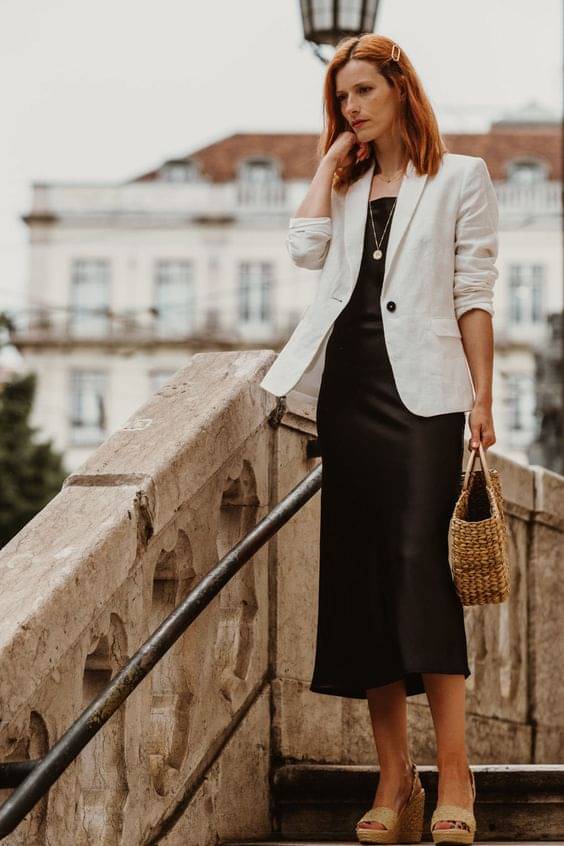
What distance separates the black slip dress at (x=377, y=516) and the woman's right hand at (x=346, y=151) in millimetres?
147

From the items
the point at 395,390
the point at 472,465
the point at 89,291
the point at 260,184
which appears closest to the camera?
the point at 472,465

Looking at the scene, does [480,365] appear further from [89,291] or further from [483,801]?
[89,291]

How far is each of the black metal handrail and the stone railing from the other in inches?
4.3

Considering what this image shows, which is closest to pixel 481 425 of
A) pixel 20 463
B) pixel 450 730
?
pixel 450 730

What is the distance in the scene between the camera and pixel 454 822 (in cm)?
412

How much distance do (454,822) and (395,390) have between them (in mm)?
1107

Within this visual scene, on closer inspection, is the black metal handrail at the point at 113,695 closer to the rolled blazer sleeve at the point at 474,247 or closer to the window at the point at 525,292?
the rolled blazer sleeve at the point at 474,247

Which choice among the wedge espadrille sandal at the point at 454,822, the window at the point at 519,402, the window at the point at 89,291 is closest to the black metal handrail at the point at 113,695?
the wedge espadrille sandal at the point at 454,822

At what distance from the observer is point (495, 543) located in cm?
407

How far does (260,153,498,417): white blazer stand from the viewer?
4281mm

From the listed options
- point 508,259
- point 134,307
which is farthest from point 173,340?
point 508,259

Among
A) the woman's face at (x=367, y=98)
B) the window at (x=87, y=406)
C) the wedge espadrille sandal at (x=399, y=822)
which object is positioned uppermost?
the woman's face at (x=367, y=98)

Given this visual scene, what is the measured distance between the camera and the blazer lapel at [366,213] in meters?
4.38

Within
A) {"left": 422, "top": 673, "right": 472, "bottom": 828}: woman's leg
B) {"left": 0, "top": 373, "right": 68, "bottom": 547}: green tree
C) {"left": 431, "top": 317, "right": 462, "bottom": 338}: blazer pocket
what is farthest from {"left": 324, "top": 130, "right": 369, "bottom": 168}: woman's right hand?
{"left": 0, "top": 373, "right": 68, "bottom": 547}: green tree
